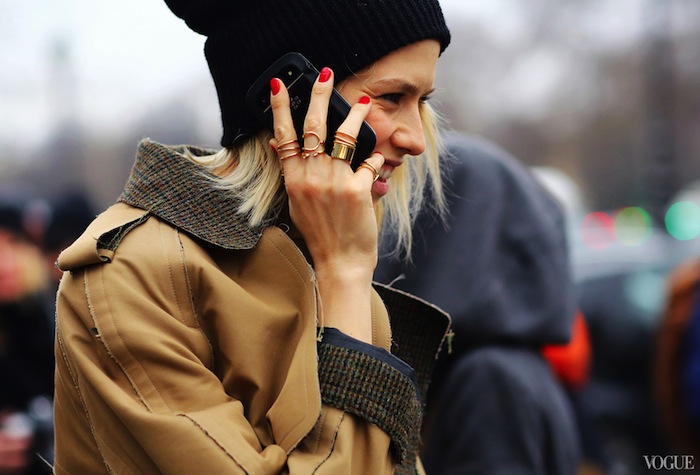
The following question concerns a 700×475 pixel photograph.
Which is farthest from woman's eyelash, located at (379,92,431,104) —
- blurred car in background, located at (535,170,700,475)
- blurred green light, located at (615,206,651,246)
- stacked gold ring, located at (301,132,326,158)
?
blurred green light, located at (615,206,651,246)

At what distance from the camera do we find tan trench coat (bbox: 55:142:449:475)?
68.1 inches

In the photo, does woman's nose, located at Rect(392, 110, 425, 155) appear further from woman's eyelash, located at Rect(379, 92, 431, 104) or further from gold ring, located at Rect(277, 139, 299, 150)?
gold ring, located at Rect(277, 139, 299, 150)

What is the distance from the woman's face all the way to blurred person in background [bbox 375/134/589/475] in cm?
85

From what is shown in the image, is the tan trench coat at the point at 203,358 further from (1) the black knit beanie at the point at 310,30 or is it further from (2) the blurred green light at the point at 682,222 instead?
(2) the blurred green light at the point at 682,222

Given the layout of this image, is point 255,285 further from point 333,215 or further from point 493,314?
point 493,314

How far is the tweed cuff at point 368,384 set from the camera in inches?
72.6

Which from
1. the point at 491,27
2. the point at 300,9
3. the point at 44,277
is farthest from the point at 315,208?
the point at 491,27

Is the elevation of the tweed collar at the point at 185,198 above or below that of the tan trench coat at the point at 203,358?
above

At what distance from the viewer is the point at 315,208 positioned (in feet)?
6.45

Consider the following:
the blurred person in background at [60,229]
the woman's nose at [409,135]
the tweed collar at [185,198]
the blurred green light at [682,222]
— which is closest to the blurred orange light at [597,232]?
the blurred green light at [682,222]

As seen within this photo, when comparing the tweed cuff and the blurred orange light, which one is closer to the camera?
the tweed cuff

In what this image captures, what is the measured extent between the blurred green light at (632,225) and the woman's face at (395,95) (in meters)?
12.3

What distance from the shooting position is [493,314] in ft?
10.3

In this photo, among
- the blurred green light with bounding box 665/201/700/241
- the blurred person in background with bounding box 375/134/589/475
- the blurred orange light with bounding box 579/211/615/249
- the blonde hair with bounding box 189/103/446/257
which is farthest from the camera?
the blurred green light with bounding box 665/201/700/241
